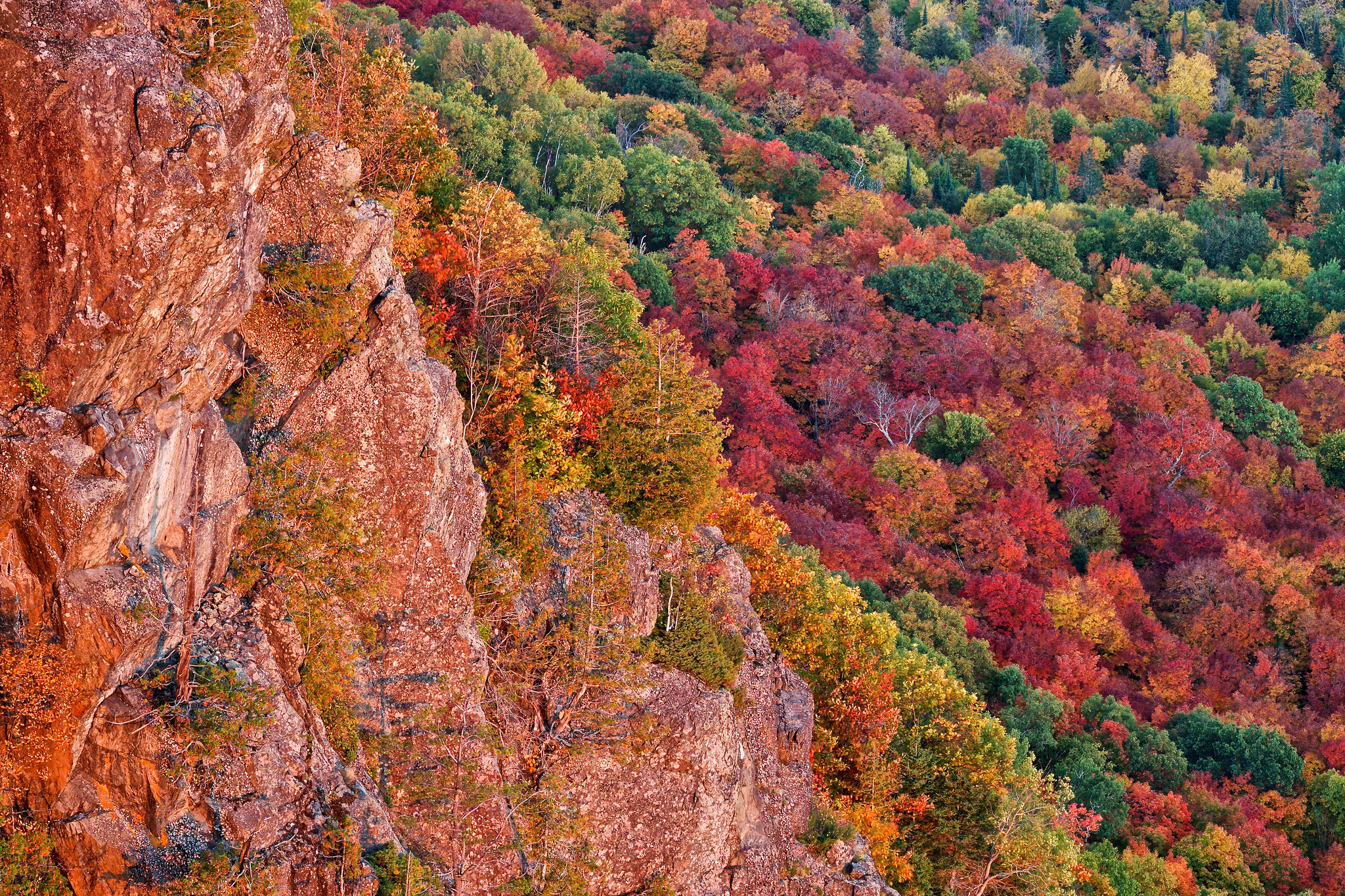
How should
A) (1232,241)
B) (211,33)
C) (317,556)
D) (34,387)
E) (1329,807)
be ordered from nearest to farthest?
(34,387) < (211,33) < (317,556) < (1329,807) < (1232,241)

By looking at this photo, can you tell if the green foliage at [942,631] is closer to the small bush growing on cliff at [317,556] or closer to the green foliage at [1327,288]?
the small bush growing on cliff at [317,556]

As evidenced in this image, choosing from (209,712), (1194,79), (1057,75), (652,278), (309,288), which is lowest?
(1057,75)

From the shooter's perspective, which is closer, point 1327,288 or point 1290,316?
point 1290,316

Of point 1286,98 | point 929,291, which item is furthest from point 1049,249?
point 1286,98

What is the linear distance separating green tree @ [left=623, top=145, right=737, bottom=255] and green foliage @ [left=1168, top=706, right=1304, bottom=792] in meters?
45.8

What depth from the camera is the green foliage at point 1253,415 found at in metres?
89.1

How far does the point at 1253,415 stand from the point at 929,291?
26640 mm

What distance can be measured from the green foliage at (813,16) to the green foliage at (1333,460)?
92.8 meters

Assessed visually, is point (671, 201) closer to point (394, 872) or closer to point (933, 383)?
point (933, 383)

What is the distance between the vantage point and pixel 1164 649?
67188 mm

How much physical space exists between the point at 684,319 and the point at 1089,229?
65601 millimetres

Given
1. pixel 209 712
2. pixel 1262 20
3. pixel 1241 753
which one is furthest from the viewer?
pixel 1262 20

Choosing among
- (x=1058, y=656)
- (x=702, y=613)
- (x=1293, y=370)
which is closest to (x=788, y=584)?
(x=702, y=613)

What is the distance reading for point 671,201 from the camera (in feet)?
272
